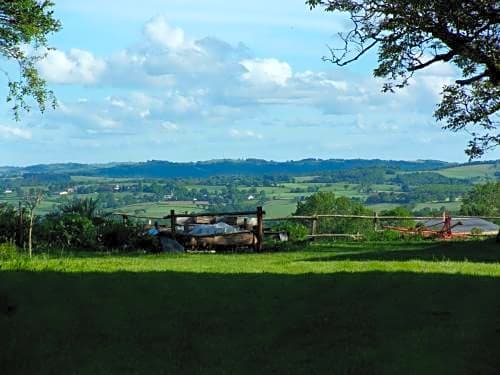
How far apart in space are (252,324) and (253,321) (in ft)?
0.70

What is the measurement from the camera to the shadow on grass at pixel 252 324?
10805 mm

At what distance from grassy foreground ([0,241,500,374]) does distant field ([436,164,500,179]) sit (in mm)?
145750

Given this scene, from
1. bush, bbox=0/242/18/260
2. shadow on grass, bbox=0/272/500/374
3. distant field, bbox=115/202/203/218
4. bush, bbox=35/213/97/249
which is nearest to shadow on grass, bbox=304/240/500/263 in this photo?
shadow on grass, bbox=0/272/500/374

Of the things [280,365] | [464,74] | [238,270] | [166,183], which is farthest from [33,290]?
[166,183]

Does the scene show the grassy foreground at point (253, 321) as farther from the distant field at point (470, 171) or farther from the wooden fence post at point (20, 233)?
the distant field at point (470, 171)

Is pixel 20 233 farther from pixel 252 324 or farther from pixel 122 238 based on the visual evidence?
pixel 252 324

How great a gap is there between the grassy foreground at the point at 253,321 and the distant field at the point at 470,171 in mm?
145750

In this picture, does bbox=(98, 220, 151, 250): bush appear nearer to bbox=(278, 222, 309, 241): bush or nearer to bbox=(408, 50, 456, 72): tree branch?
bbox=(278, 222, 309, 241): bush

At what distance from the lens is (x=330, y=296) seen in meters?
15.3

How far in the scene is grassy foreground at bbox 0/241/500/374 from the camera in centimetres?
1084

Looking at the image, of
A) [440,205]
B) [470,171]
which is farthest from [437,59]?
[470,171]

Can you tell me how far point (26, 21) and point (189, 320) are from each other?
19560 millimetres

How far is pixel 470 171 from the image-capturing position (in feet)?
555

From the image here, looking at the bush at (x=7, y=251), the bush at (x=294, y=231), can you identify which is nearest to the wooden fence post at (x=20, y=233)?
the bush at (x=7, y=251)
